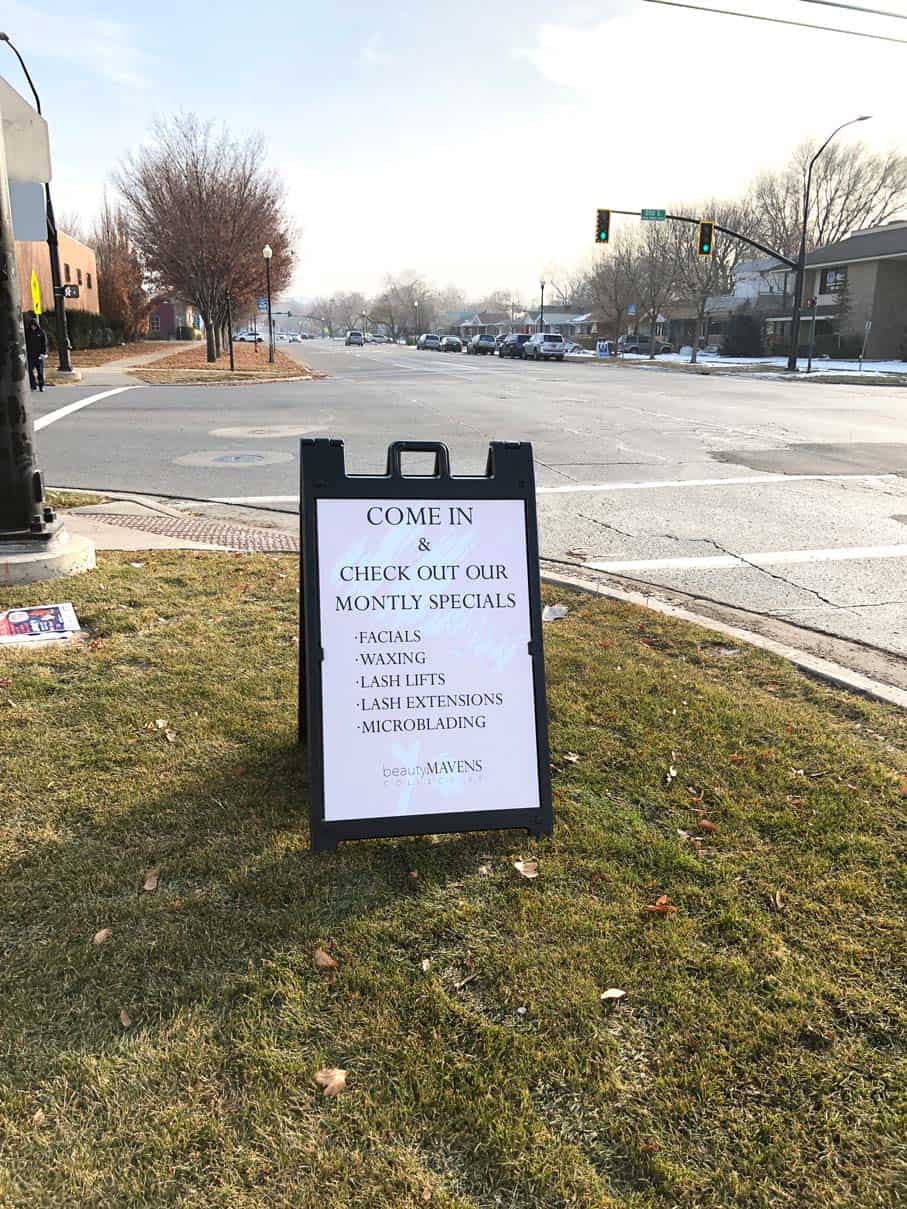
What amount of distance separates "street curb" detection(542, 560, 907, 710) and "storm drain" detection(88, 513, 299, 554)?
216 centimetres

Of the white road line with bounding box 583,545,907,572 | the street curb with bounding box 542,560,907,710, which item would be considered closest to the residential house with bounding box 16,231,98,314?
the white road line with bounding box 583,545,907,572

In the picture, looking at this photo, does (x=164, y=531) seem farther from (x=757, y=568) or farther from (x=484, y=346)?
(x=484, y=346)

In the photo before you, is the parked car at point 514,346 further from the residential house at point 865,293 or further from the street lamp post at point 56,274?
the street lamp post at point 56,274

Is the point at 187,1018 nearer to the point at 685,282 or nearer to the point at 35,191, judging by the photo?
the point at 35,191

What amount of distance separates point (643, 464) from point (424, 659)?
9.30m

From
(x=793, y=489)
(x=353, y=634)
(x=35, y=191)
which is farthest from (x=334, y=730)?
(x=793, y=489)

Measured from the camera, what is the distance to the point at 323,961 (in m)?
2.59

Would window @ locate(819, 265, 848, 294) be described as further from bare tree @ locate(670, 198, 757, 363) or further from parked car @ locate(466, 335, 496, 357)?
parked car @ locate(466, 335, 496, 357)

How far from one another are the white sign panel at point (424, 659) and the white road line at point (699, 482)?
262 inches

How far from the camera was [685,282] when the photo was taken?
240ft

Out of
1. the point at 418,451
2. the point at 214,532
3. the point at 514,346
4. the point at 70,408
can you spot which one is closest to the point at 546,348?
the point at 514,346

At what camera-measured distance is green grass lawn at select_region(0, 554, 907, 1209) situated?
201 centimetres

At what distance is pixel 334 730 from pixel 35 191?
5.04 meters

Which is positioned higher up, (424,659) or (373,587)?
(373,587)
